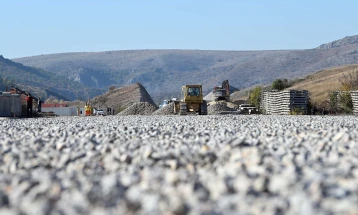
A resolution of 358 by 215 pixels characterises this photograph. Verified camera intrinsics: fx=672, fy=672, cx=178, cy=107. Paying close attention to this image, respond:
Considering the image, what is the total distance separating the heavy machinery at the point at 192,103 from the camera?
3023 centimetres

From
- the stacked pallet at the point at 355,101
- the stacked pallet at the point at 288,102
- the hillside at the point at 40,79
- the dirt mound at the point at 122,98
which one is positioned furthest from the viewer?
the hillside at the point at 40,79

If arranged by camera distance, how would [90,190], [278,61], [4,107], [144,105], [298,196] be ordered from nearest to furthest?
[298,196]
[90,190]
[4,107]
[144,105]
[278,61]

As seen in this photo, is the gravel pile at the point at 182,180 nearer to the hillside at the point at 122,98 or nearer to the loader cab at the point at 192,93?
the loader cab at the point at 192,93

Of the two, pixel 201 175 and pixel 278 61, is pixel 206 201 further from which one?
pixel 278 61

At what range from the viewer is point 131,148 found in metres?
7.06

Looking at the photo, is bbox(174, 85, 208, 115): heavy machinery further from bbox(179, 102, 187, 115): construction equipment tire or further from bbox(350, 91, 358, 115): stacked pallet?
bbox(350, 91, 358, 115): stacked pallet

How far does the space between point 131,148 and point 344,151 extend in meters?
2.17

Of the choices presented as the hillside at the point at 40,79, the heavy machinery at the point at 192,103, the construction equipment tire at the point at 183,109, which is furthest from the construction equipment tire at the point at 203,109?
the hillside at the point at 40,79

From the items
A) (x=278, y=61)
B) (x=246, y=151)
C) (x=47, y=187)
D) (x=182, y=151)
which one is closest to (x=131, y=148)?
(x=182, y=151)

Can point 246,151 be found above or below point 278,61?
below

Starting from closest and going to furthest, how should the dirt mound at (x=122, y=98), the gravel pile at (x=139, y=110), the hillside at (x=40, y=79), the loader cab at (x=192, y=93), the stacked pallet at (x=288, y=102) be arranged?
the stacked pallet at (x=288, y=102) < the loader cab at (x=192, y=93) < the gravel pile at (x=139, y=110) < the dirt mound at (x=122, y=98) < the hillside at (x=40, y=79)

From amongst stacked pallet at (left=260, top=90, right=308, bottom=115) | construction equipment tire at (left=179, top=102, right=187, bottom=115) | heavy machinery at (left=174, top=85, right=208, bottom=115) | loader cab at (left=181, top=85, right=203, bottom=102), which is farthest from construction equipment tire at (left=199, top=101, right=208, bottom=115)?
stacked pallet at (left=260, top=90, right=308, bottom=115)

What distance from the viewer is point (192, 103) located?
30750 mm

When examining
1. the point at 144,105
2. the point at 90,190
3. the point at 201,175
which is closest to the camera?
the point at 90,190
